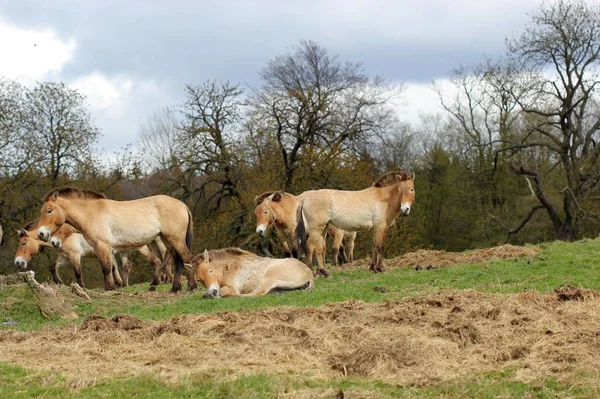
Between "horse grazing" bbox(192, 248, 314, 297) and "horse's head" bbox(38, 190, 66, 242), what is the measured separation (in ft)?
12.5

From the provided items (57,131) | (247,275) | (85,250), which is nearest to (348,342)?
(247,275)

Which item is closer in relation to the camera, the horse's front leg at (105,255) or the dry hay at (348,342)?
the dry hay at (348,342)

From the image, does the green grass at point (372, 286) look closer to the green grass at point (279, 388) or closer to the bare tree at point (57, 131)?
the green grass at point (279, 388)

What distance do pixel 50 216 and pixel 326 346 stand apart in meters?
9.91

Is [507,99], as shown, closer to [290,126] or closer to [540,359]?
[290,126]

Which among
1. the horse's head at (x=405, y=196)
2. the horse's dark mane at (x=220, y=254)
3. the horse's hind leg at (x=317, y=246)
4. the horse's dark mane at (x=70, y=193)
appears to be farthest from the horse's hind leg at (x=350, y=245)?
the horse's dark mane at (x=70, y=193)

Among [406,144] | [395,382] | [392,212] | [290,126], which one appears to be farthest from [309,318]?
[406,144]

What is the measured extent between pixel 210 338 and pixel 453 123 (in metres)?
46.0

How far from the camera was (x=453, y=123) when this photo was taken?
52875mm

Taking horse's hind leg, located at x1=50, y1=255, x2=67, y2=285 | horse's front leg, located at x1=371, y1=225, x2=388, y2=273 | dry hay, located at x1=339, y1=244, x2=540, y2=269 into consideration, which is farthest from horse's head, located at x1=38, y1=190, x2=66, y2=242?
dry hay, located at x1=339, y1=244, x2=540, y2=269

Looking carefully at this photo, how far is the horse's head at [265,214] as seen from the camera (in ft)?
57.6

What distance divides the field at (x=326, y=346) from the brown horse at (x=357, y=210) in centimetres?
438

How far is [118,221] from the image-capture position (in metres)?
16.6

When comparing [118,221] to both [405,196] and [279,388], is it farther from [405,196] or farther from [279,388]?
[279,388]
